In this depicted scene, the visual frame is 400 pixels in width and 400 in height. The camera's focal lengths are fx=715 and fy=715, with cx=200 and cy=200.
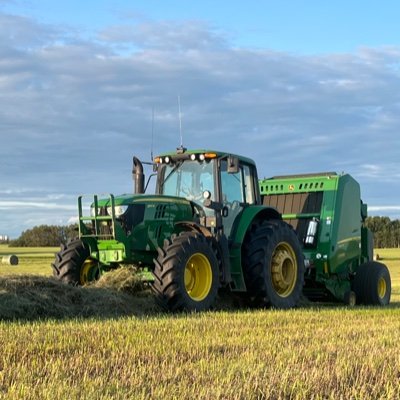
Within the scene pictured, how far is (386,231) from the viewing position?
8144cm

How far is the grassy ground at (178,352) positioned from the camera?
438 centimetres

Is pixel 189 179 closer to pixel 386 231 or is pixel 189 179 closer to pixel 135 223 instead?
pixel 135 223

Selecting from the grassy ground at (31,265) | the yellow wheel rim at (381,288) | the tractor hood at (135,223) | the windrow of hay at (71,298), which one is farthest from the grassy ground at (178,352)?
the yellow wheel rim at (381,288)

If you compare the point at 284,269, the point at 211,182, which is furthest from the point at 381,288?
the point at 211,182

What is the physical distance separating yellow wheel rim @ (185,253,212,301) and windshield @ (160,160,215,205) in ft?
3.76

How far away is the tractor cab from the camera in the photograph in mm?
10391

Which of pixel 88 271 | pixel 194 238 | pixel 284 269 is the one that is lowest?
pixel 284 269

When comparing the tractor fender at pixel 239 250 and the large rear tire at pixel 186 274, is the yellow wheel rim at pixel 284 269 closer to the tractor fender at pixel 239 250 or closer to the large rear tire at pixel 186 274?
the tractor fender at pixel 239 250

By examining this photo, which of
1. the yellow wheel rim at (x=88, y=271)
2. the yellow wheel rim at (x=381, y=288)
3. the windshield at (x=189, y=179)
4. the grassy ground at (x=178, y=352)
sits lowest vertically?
the yellow wheel rim at (x=381, y=288)

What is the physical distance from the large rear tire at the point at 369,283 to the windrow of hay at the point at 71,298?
4.99 meters

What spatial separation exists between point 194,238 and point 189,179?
1625 mm

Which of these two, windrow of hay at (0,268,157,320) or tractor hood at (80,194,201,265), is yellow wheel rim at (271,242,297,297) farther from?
windrow of hay at (0,268,157,320)

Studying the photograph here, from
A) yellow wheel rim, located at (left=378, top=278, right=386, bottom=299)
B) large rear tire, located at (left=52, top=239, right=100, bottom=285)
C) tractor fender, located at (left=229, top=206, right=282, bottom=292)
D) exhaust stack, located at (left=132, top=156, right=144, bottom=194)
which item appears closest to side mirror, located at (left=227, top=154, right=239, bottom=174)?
tractor fender, located at (left=229, top=206, right=282, bottom=292)

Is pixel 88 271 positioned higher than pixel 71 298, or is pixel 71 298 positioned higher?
pixel 88 271
